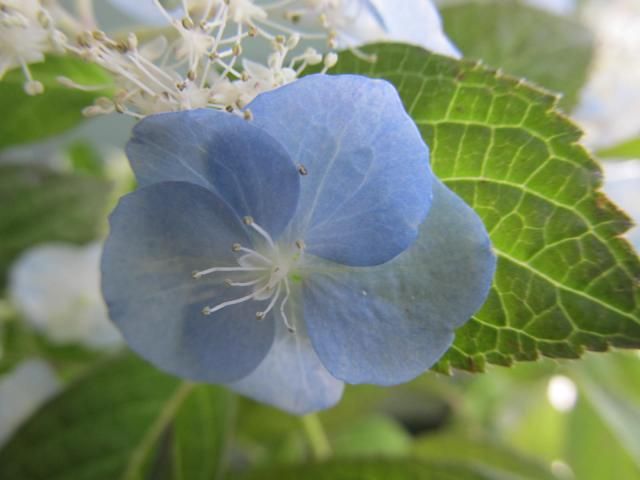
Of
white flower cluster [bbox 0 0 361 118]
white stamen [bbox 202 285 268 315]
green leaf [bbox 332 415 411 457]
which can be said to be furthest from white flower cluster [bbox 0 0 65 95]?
green leaf [bbox 332 415 411 457]

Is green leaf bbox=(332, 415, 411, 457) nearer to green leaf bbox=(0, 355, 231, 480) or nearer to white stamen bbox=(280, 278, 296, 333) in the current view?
green leaf bbox=(0, 355, 231, 480)

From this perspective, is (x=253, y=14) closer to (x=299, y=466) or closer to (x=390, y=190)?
(x=390, y=190)

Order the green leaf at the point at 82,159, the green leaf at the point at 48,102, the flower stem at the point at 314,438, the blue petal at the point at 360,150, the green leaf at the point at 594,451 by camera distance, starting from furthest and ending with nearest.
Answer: the green leaf at the point at 82,159 → the green leaf at the point at 594,451 → the flower stem at the point at 314,438 → the green leaf at the point at 48,102 → the blue petal at the point at 360,150

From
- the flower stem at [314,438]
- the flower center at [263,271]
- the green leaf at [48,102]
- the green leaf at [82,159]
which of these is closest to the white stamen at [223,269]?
the flower center at [263,271]

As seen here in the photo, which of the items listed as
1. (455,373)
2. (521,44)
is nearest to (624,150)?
(521,44)

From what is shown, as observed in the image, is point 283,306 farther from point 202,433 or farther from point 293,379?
point 202,433

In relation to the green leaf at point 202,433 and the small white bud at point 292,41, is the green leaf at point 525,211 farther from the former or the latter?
the green leaf at point 202,433

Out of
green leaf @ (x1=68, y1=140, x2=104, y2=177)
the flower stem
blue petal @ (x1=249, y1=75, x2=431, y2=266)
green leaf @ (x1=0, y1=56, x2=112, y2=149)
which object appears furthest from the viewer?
green leaf @ (x1=68, y1=140, x2=104, y2=177)
